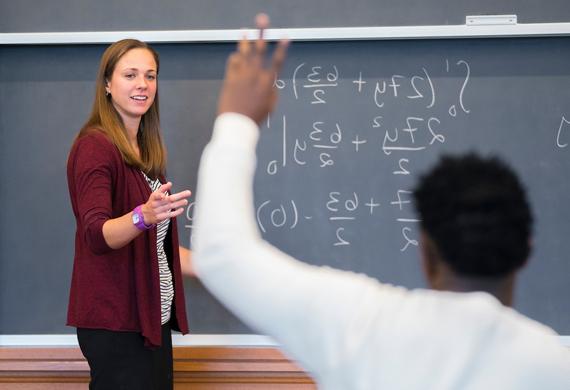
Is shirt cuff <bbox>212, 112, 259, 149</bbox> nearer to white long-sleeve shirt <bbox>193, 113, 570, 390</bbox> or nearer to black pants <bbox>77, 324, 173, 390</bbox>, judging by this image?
white long-sleeve shirt <bbox>193, 113, 570, 390</bbox>

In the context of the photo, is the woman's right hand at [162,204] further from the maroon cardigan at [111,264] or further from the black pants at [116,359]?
the black pants at [116,359]

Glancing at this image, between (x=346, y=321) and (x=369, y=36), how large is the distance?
1.89m

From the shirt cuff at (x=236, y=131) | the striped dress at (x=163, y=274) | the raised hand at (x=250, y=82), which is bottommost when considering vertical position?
the striped dress at (x=163, y=274)

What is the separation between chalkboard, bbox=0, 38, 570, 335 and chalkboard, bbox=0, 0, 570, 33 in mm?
78

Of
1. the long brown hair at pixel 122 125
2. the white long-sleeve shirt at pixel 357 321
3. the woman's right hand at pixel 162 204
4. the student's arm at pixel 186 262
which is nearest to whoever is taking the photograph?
the white long-sleeve shirt at pixel 357 321

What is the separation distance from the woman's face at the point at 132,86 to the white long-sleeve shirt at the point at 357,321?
52.6 inches

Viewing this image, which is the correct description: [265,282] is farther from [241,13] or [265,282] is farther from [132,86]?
[241,13]

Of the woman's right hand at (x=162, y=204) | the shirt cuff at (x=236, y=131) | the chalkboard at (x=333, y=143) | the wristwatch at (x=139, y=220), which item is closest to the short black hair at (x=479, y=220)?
the shirt cuff at (x=236, y=131)

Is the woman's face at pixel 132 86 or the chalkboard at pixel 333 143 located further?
the chalkboard at pixel 333 143

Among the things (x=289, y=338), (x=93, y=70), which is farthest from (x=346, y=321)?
(x=93, y=70)

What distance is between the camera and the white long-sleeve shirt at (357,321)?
719 mm

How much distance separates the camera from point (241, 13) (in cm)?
→ 254

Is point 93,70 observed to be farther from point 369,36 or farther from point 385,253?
point 385,253

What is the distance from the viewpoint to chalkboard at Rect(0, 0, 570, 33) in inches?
98.0
